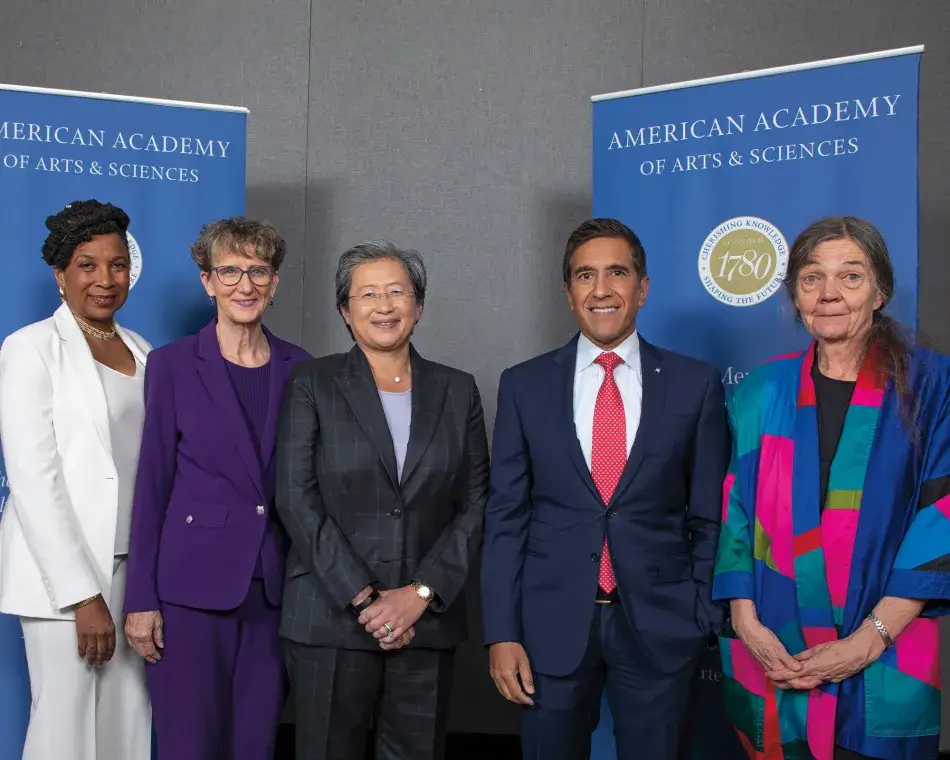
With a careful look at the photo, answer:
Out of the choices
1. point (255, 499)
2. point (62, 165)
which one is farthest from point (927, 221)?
point (62, 165)

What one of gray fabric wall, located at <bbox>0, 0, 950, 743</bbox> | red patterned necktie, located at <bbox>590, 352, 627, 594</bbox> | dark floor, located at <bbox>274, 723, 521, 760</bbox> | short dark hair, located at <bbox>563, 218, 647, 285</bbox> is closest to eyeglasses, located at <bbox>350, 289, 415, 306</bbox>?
short dark hair, located at <bbox>563, 218, 647, 285</bbox>

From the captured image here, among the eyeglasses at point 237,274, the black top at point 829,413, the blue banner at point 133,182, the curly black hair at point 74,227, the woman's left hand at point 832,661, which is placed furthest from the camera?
the blue banner at point 133,182

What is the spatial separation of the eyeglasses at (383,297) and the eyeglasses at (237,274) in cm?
33

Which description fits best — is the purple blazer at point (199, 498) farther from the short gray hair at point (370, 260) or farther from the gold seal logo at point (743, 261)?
the gold seal logo at point (743, 261)

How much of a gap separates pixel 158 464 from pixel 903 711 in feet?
5.98

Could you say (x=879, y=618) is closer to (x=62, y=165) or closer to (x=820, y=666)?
(x=820, y=666)

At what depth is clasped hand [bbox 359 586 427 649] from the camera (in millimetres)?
2369

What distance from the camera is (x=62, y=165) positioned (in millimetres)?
3525

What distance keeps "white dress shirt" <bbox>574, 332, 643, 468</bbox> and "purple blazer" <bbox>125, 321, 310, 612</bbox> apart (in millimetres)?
793

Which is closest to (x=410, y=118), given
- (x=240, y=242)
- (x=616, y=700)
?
(x=240, y=242)

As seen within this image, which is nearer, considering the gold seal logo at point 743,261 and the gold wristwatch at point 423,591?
the gold wristwatch at point 423,591

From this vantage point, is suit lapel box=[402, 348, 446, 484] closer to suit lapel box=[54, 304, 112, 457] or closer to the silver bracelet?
suit lapel box=[54, 304, 112, 457]

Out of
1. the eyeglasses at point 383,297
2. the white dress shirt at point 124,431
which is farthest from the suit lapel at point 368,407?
the white dress shirt at point 124,431

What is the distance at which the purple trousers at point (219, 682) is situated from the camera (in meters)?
2.51
